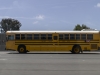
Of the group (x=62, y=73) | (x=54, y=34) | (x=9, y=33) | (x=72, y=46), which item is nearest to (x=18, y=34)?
(x=9, y=33)

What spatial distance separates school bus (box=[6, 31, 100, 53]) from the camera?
105 ft

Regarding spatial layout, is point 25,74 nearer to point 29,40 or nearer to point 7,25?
point 29,40

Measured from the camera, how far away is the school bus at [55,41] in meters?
32.0

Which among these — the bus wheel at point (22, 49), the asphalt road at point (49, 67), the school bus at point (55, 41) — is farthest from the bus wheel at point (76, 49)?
the asphalt road at point (49, 67)

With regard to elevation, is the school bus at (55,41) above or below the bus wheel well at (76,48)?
above

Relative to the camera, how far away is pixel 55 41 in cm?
3222

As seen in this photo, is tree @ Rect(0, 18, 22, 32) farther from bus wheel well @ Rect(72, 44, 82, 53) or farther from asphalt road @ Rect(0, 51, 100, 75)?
asphalt road @ Rect(0, 51, 100, 75)

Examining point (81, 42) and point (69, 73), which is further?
point (81, 42)

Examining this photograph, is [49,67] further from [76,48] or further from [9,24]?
[9,24]

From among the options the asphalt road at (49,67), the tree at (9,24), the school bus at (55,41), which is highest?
the tree at (9,24)

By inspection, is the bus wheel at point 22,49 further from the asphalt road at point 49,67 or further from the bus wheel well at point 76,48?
the asphalt road at point 49,67

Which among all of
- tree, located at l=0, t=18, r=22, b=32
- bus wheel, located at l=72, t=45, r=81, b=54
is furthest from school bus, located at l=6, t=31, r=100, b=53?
tree, located at l=0, t=18, r=22, b=32

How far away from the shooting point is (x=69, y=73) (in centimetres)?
1433

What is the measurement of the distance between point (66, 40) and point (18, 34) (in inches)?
209
